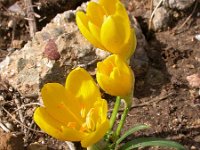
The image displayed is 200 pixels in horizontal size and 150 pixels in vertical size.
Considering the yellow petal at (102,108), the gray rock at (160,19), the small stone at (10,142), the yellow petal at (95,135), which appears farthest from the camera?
the gray rock at (160,19)

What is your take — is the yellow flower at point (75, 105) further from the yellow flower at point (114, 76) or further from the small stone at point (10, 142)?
the small stone at point (10, 142)

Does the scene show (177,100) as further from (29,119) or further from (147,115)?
(29,119)

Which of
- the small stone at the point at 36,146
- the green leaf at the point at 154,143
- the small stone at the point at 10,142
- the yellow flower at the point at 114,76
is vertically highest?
the yellow flower at the point at 114,76

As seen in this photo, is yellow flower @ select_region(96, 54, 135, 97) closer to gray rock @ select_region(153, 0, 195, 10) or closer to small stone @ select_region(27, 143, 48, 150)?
small stone @ select_region(27, 143, 48, 150)

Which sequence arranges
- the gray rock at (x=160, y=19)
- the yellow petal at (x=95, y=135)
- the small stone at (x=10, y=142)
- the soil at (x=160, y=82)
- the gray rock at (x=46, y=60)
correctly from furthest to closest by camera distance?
the gray rock at (x=160, y=19), the gray rock at (x=46, y=60), the soil at (x=160, y=82), the small stone at (x=10, y=142), the yellow petal at (x=95, y=135)

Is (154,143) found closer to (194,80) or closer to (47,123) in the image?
(47,123)

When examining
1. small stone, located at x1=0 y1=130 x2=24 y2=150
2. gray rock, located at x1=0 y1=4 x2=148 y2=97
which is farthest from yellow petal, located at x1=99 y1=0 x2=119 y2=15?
small stone, located at x1=0 y1=130 x2=24 y2=150

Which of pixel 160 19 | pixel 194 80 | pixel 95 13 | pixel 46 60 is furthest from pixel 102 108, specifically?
pixel 160 19

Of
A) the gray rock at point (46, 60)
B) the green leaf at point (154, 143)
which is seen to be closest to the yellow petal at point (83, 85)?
the green leaf at point (154, 143)
